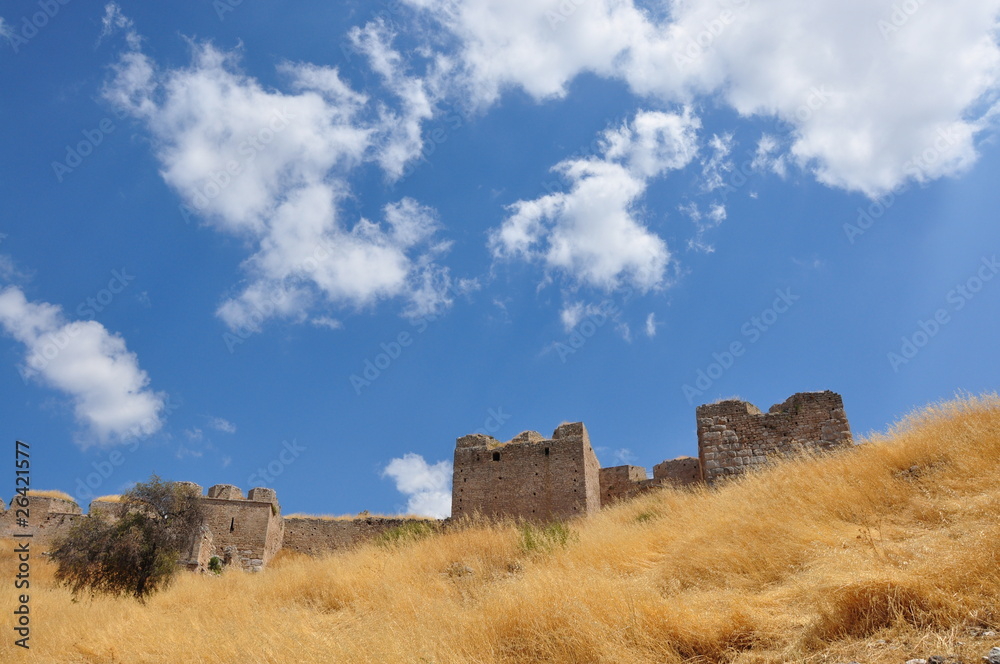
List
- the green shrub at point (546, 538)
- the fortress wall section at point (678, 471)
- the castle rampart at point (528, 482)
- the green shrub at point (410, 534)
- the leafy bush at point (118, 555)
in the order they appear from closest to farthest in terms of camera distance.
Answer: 1. the green shrub at point (546, 538)
2. the castle rampart at point (528, 482)
3. the green shrub at point (410, 534)
4. the leafy bush at point (118, 555)
5. the fortress wall section at point (678, 471)

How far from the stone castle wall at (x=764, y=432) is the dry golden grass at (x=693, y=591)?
1846 mm

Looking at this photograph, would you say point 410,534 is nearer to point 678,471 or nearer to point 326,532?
point 678,471

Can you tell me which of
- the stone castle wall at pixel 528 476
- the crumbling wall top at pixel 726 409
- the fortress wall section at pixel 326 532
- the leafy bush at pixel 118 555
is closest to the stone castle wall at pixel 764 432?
the crumbling wall top at pixel 726 409

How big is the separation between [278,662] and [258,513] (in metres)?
19.4

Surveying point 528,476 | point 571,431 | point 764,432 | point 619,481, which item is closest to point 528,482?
point 528,476

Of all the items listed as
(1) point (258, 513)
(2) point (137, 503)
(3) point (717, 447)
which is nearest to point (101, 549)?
(2) point (137, 503)

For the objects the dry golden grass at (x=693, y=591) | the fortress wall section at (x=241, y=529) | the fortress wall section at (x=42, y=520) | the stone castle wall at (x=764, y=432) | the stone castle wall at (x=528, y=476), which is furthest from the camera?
the fortress wall section at (x=241, y=529)

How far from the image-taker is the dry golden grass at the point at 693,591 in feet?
14.9

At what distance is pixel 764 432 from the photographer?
12234mm

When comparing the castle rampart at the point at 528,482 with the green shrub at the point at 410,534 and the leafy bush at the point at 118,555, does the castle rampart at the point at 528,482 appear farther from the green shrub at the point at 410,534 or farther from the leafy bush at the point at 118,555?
the green shrub at the point at 410,534

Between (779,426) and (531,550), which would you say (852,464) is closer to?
(779,426)

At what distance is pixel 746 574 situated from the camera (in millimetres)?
6113

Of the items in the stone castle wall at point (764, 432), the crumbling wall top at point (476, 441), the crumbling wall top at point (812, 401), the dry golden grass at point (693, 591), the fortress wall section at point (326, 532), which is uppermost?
the crumbling wall top at point (476, 441)

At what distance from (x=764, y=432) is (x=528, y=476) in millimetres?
8109
